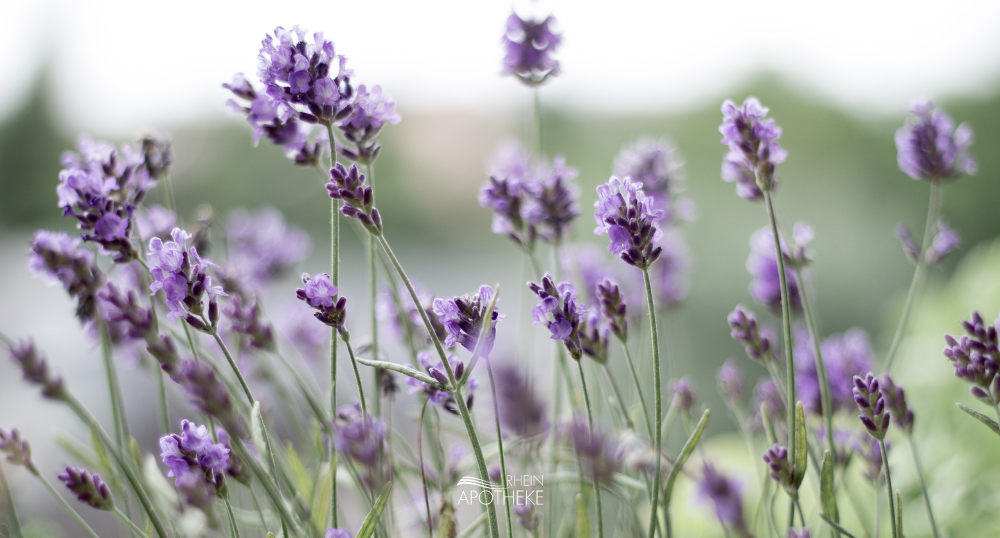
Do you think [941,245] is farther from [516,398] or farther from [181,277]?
[181,277]

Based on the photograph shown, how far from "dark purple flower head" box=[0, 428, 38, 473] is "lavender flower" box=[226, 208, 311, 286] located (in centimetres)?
62

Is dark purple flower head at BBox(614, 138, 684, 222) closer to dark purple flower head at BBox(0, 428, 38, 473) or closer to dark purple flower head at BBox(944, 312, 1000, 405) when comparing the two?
dark purple flower head at BBox(944, 312, 1000, 405)

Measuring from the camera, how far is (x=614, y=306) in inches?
31.9

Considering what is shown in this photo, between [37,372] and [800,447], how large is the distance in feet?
2.94

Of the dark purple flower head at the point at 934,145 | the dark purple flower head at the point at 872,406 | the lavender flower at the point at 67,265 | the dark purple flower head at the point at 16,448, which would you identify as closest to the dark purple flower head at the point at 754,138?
the dark purple flower head at the point at 872,406

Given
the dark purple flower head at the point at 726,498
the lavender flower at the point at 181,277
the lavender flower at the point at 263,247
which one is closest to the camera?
the dark purple flower head at the point at 726,498

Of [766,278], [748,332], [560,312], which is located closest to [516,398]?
[560,312]

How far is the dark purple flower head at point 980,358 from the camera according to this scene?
748 millimetres

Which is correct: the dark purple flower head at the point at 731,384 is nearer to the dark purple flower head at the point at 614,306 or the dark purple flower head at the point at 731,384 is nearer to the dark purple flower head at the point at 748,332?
the dark purple flower head at the point at 748,332

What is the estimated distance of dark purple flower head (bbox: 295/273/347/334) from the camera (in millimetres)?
693

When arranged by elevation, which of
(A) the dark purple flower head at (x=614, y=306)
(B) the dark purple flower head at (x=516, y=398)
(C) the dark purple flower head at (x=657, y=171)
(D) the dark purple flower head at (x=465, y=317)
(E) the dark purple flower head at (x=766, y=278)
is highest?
(C) the dark purple flower head at (x=657, y=171)

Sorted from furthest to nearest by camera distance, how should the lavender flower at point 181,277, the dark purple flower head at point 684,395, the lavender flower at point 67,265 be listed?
1. the dark purple flower head at point 684,395
2. the lavender flower at point 67,265
3. the lavender flower at point 181,277

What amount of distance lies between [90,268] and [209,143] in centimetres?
1313

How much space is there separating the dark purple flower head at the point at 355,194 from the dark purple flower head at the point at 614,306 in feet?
0.91
